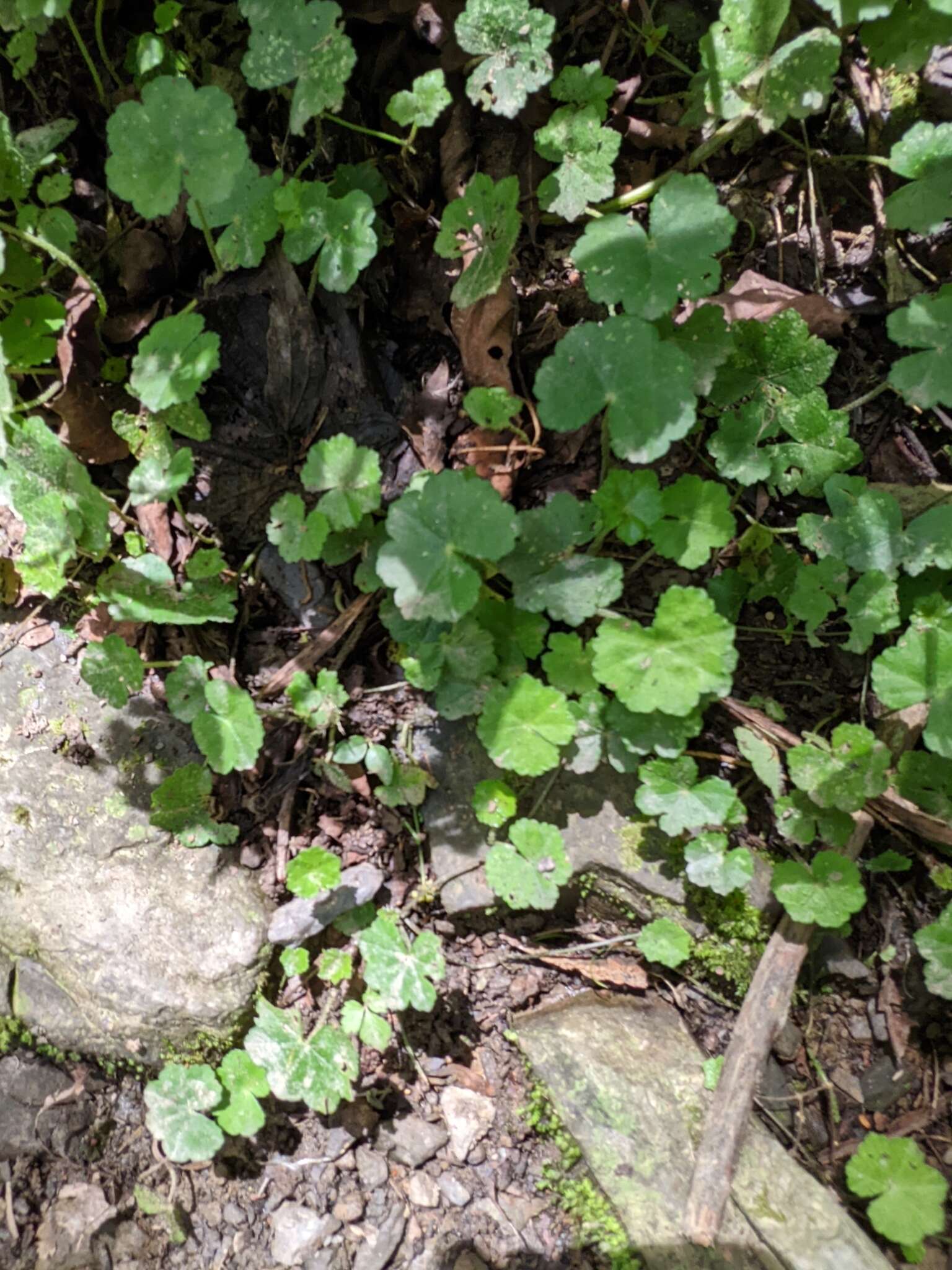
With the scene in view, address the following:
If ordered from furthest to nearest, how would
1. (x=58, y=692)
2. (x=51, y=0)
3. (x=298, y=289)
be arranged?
(x=58, y=692) → (x=298, y=289) → (x=51, y=0)

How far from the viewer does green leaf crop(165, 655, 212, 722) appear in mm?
2271

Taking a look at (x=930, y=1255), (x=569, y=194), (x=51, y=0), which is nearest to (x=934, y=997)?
(x=930, y=1255)

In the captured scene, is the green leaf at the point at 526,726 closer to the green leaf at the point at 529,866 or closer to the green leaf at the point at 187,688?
the green leaf at the point at 529,866

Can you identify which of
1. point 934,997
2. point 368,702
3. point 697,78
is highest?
point 697,78

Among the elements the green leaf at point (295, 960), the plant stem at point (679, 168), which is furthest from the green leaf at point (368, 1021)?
the plant stem at point (679, 168)

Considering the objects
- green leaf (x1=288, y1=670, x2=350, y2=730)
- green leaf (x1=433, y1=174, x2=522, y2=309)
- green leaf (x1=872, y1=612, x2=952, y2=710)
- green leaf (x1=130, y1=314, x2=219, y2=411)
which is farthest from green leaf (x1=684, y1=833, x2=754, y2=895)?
green leaf (x1=130, y1=314, x2=219, y2=411)

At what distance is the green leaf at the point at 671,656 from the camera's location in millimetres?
2111

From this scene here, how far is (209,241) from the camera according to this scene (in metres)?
2.20

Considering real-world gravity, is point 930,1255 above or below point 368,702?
below

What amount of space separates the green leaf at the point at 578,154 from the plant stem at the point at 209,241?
936 mm

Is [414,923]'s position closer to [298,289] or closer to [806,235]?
[298,289]

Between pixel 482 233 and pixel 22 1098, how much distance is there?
2.84 m

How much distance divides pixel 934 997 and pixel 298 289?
2775 millimetres

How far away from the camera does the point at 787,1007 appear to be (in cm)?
226
